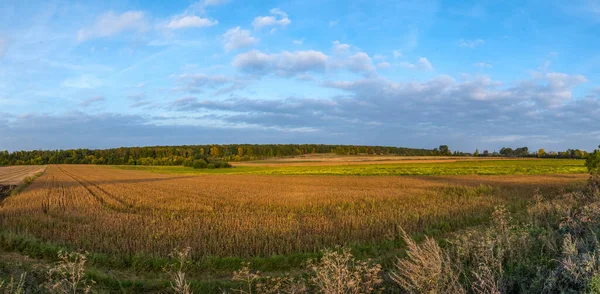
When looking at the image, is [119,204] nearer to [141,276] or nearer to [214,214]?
[214,214]

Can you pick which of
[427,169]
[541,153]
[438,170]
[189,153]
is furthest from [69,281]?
[541,153]

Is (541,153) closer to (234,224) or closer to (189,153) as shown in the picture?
(189,153)

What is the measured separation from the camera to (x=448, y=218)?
52.2 feet

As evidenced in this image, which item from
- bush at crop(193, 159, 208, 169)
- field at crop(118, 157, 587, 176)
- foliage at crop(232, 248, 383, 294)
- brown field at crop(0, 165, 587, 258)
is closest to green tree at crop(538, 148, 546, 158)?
field at crop(118, 157, 587, 176)

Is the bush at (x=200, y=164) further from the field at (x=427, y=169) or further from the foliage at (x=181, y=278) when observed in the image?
the foliage at (x=181, y=278)

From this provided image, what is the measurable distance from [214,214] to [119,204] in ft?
28.8

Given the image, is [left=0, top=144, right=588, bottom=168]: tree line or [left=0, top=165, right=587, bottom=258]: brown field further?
[left=0, top=144, right=588, bottom=168]: tree line

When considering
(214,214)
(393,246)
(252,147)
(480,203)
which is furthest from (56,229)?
(252,147)

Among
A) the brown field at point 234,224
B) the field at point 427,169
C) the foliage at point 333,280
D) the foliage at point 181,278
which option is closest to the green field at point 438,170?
the field at point 427,169

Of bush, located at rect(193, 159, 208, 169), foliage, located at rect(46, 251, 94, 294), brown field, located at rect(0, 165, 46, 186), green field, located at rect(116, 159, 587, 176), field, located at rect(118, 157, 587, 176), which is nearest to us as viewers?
foliage, located at rect(46, 251, 94, 294)

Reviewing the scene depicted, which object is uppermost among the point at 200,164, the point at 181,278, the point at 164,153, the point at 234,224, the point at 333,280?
the point at 164,153

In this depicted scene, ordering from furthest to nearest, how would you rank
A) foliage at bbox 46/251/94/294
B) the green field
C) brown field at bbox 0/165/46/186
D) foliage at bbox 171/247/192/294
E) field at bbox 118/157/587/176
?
field at bbox 118/157/587/176 → the green field → brown field at bbox 0/165/46/186 → foliage at bbox 46/251/94/294 → foliage at bbox 171/247/192/294

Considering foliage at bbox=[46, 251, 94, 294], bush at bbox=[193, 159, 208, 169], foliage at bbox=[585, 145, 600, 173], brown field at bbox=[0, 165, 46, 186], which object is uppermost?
foliage at bbox=[585, 145, 600, 173]

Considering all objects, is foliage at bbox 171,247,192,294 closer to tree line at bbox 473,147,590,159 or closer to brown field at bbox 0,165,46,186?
brown field at bbox 0,165,46,186
